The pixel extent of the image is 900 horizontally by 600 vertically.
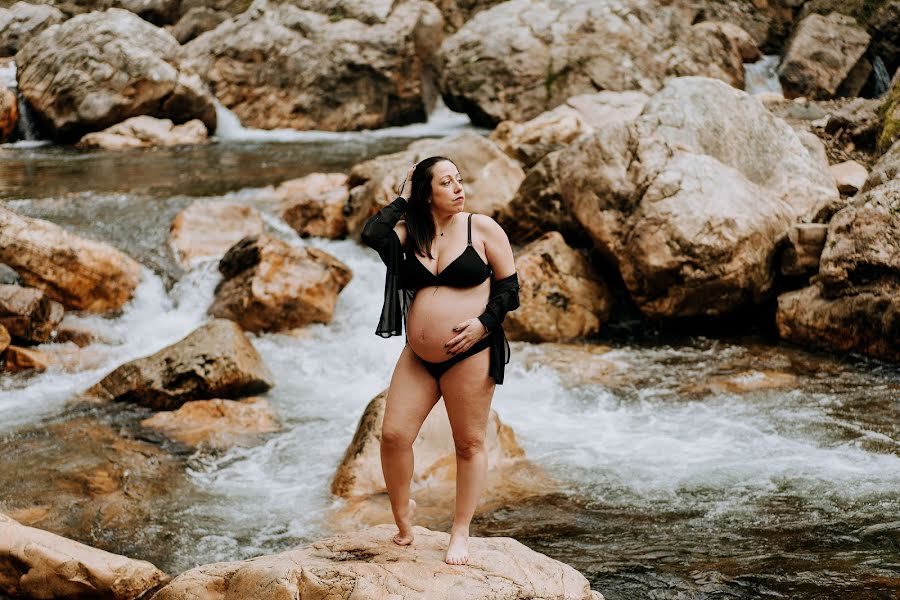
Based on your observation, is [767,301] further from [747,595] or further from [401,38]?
[401,38]

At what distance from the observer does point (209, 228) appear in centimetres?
1348

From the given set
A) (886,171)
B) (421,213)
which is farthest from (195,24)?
(421,213)

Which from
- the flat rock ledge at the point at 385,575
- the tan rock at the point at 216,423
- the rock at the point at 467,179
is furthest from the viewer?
the rock at the point at 467,179

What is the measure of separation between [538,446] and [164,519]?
122 inches

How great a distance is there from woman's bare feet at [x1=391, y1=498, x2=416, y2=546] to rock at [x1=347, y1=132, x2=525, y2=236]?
27.9 feet

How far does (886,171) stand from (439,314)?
7.18 meters

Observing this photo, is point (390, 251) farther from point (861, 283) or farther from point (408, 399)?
point (861, 283)

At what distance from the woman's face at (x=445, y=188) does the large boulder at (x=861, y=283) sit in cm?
613

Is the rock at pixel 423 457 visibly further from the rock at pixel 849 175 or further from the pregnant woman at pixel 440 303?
the rock at pixel 849 175

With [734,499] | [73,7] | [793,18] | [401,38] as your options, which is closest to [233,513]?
[734,499]

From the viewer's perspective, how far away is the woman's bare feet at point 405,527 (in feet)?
14.9

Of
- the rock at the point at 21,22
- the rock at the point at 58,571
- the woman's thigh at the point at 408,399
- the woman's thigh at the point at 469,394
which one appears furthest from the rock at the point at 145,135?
the woman's thigh at the point at 469,394

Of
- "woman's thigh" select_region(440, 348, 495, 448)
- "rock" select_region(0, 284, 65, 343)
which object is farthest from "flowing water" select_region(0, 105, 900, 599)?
"woman's thigh" select_region(440, 348, 495, 448)

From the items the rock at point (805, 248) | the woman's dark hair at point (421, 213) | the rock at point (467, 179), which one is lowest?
the rock at point (467, 179)
